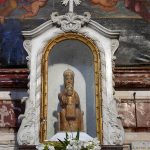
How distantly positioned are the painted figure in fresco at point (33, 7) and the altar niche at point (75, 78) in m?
1.82

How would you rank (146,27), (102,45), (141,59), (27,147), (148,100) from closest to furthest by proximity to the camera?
(27,147) < (102,45) < (148,100) < (141,59) < (146,27)

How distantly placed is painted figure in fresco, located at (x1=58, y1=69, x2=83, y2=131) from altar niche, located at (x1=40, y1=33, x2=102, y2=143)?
0.12 meters

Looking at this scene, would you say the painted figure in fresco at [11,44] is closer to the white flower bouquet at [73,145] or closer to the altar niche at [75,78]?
the altar niche at [75,78]

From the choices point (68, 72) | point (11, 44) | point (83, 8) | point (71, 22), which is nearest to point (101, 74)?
point (68, 72)

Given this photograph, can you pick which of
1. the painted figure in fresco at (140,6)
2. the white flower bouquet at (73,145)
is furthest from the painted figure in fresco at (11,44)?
the white flower bouquet at (73,145)

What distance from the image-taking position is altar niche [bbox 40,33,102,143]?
6.62m

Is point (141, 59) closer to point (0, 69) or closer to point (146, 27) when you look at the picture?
point (146, 27)

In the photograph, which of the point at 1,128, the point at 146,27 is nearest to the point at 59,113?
the point at 1,128

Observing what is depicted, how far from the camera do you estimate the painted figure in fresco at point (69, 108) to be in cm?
657

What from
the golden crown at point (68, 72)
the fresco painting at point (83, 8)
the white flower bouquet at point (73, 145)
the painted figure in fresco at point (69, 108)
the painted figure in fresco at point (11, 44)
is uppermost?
the fresco painting at point (83, 8)

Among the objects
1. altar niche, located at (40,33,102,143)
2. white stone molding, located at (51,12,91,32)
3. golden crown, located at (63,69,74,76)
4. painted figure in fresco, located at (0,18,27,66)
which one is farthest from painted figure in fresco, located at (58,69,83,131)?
painted figure in fresco, located at (0,18,27,66)

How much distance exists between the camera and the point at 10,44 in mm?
8398

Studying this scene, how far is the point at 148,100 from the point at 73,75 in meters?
1.26

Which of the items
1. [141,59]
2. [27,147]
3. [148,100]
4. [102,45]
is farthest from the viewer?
[141,59]
